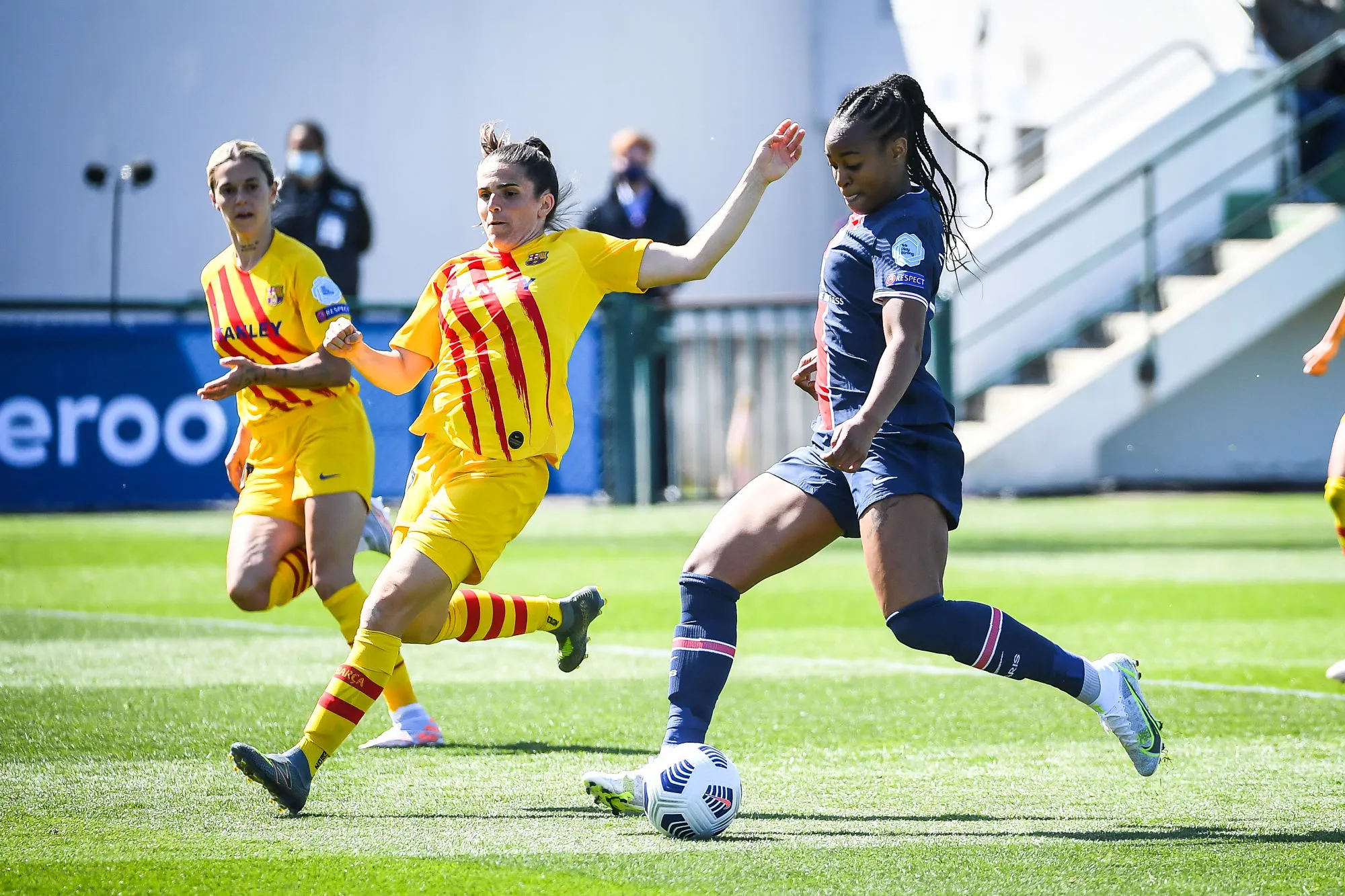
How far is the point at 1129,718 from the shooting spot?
4984 mm

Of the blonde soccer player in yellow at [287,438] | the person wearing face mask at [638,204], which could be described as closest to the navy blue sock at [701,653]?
the blonde soccer player in yellow at [287,438]

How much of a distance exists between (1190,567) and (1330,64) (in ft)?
30.8

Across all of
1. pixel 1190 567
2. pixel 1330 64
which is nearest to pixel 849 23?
pixel 1330 64

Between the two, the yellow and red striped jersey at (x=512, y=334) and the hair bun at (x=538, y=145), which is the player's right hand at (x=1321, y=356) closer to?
the yellow and red striped jersey at (x=512, y=334)

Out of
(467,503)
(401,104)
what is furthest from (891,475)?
(401,104)

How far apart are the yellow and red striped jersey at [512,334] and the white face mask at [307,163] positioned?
7.62m

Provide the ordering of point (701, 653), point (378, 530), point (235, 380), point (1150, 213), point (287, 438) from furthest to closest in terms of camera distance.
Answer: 1. point (1150, 213)
2. point (378, 530)
3. point (287, 438)
4. point (235, 380)
5. point (701, 653)

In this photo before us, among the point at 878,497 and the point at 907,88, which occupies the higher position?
the point at 907,88

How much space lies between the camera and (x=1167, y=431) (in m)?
19.4

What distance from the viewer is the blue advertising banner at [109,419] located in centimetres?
1561

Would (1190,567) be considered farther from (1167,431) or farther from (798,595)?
(1167,431)

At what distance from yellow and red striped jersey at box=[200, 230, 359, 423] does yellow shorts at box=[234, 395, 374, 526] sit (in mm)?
53

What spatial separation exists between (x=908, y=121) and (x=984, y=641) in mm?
1409

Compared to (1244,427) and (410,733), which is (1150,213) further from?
(410,733)
